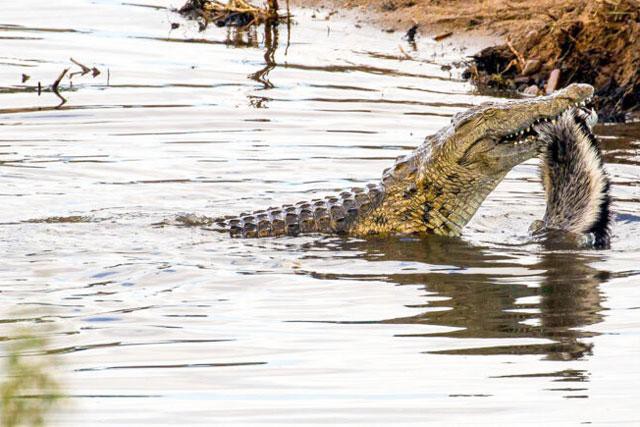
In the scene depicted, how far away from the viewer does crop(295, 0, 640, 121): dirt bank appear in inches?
498

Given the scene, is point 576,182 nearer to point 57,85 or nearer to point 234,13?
point 57,85

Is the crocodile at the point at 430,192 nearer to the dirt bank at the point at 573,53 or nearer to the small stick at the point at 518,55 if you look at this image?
A: the dirt bank at the point at 573,53

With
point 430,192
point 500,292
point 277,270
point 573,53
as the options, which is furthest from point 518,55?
point 500,292

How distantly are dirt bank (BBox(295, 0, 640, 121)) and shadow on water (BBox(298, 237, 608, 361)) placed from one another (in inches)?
183

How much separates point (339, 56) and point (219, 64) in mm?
1330

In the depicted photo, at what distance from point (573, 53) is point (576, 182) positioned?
A: 4846 mm

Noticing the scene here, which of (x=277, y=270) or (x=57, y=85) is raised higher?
(x=57, y=85)

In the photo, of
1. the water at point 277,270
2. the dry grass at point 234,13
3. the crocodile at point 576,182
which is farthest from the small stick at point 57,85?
the crocodile at point 576,182

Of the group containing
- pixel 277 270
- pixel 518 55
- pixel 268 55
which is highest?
pixel 518 55

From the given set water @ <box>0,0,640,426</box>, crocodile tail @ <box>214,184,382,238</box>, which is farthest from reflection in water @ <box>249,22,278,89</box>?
crocodile tail @ <box>214,184,382,238</box>

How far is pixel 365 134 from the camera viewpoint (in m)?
11.8

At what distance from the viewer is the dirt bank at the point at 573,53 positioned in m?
12.6

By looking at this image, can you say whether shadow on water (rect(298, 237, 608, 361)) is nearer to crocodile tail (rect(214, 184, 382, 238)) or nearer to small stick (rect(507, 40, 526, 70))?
crocodile tail (rect(214, 184, 382, 238))

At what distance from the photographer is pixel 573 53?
13055 mm
